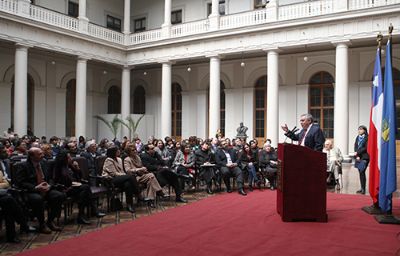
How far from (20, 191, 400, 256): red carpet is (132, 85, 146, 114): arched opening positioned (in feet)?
61.3

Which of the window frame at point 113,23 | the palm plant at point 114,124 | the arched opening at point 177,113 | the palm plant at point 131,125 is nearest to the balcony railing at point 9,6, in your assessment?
the palm plant at point 114,124

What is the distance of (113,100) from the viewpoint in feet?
80.8

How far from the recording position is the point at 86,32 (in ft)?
60.5

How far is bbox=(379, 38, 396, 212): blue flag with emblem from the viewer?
588 centimetres

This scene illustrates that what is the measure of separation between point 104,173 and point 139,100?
1863 centimetres

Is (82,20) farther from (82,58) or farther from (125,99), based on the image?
(125,99)

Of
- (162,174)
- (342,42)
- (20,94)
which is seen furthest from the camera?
(20,94)

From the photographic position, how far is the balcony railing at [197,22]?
1494 cm

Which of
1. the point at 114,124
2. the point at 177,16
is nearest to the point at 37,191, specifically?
the point at 114,124

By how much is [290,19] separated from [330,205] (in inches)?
411

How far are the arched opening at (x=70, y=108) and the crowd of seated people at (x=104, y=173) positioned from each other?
9.29 m

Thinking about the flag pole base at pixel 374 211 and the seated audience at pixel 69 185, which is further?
the flag pole base at pixel 374 211

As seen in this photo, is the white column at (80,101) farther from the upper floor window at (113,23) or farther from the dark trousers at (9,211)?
the dark trousers at (9,211)

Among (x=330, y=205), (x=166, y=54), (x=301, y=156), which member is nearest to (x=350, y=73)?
(x=166, y=54)
